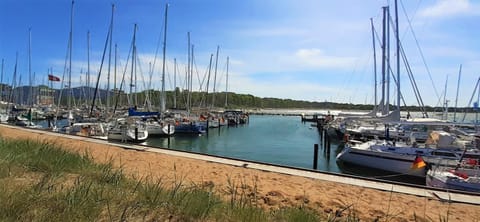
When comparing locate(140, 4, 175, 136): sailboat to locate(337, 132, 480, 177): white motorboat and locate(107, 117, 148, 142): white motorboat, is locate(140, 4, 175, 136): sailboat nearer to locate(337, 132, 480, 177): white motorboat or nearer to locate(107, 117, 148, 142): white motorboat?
locate(107, 117, 148, 142): white motorboat

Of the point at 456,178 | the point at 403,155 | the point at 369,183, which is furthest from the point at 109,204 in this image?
the point at 403,155

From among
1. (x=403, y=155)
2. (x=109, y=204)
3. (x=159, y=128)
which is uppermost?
(x=109, y=204)

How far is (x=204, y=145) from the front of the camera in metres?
35.5

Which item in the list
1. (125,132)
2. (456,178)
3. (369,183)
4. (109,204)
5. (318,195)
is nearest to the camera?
(109,204)

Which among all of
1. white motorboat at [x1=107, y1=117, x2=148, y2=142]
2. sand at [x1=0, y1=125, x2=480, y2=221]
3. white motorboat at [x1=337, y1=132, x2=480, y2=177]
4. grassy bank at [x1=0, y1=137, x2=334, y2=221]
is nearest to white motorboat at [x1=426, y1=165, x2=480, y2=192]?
white motorboat at [x1=337, y1=132, x2=480, y2=177]

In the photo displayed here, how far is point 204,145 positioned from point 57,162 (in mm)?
27767

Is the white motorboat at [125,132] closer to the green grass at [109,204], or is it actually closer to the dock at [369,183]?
the dock at [369,183]

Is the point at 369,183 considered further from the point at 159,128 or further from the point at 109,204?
the point at 159,128

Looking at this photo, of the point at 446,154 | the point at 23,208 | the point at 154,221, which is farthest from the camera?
the point at 446,154

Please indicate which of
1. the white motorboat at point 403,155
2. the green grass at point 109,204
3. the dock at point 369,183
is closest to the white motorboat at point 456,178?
the white motorboat at point 403,155

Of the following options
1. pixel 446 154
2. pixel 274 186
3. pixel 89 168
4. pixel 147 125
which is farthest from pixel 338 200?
pixel 147 125

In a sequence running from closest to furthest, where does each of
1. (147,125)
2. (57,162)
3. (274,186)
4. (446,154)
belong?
(57,162) < (274,186) < (446,154) < (147,125)

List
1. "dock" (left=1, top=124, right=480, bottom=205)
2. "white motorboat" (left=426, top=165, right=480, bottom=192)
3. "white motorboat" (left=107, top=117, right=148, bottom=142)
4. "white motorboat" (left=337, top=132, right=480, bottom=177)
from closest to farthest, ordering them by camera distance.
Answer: "dock" (left=1, top=124, right=480, bottom=205) → "white motorboat" (left=426, top=165, right=480, bottom=192) → "white motorboat" (left=337, top=132, right=480, bottom=177) → "white motorboat" (left=107, top=117, right=148, bottom=142)

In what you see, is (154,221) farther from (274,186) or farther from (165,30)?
(165,30)
